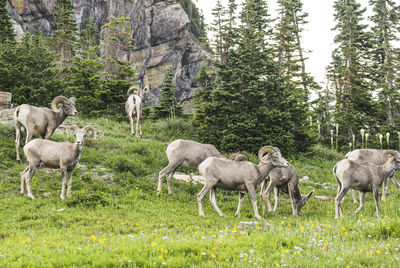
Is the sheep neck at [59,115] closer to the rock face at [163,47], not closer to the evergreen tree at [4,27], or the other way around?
the evergreen tree at [4,27]

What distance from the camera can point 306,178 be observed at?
17.0 m

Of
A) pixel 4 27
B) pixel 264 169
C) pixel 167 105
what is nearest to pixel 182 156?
pixel 264 169

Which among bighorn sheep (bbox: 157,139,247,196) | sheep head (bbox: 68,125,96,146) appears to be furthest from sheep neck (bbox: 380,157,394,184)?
sheep head (bbox: 68,125,96,146)

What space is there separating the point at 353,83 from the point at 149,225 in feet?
94.1

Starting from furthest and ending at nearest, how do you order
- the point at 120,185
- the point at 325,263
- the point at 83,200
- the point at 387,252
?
1. the point at 120,185
2. the point at 83,200
3. the point at 387,252
4. the point at 325,263

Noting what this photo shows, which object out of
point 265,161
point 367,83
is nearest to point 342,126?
point 367,83

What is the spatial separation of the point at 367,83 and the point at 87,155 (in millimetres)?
26268

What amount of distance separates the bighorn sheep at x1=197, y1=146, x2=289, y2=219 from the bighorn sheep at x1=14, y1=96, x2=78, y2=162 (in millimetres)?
6726

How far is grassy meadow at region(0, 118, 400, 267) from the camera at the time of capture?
5215 millimetres

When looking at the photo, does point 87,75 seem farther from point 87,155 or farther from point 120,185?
point 120,185

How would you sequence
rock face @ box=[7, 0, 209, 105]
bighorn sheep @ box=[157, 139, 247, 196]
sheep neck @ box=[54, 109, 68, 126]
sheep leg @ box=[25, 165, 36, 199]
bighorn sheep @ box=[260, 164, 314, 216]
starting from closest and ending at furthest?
sheep leg @ box=[25, 165, 36, 199]
bighorn sheep @ box=[260, 164, 314, 216]
bighorn sheep @ box=[157, 139, 247, 196]
sheep neck @ box=[54, 109, 68, 126]
rock face @ box=[7, 0, 209, 105]

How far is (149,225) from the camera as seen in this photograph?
8.17 metres

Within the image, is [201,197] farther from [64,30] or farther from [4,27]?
[64,30]

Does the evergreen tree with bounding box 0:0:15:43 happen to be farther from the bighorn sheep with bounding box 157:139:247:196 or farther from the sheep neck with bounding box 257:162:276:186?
the sheep neck with bounding box 257:162:276:186
